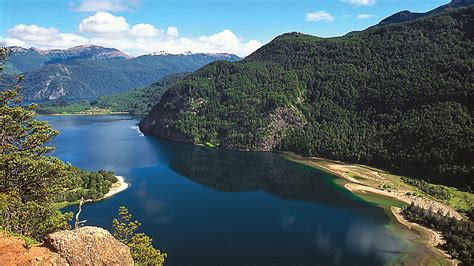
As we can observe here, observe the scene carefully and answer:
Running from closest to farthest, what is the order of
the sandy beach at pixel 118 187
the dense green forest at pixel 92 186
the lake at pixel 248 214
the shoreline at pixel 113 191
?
the lake at pixel 248 214
the shoreline at pixel 113 191
the dense green forest at pixel 92 186
the sandy beach at pixel 118 187

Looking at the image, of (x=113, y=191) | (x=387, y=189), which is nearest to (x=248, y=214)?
(x=113, y=191)

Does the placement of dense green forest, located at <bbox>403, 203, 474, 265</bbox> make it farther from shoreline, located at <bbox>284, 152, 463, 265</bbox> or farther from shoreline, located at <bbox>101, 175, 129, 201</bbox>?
shoreline, located at <bbox>101, 175, 129, 201</bbox>

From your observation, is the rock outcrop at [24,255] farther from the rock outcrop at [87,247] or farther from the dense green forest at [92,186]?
the dense green forest at [92,186]

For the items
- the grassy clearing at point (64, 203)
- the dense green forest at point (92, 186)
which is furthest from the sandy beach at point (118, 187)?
the grassy clearing at point (64, 203)

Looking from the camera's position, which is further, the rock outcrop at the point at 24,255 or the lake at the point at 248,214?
the lake at the point at 248,214

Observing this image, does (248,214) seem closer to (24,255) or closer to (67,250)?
(67,250)

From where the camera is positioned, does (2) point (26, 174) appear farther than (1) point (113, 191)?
No

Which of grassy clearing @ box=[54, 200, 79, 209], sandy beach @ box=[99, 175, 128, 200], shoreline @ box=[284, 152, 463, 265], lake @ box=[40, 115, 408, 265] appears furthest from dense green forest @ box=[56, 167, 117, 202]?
shoreline @ box=[284, 152, 463, 265]
